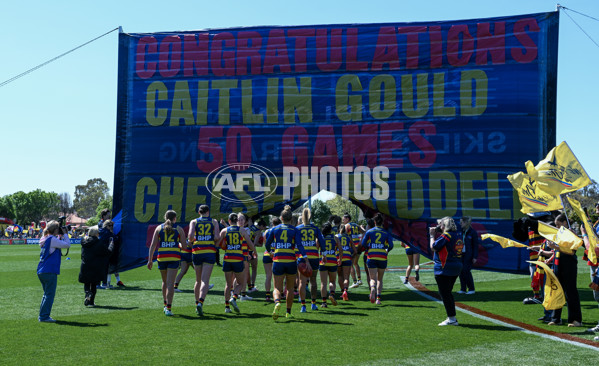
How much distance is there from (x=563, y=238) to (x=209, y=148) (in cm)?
1067

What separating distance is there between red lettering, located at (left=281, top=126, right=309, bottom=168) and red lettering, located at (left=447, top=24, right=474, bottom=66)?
4678 millimetres

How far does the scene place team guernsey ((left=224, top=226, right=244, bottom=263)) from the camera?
10797 millimetres

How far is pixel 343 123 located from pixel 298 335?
8911 millimetres

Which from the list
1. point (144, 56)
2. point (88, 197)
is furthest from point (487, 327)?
point (88, 197)

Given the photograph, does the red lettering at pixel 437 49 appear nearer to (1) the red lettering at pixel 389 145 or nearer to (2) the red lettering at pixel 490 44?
(2) the red lettering at pixel 490 44

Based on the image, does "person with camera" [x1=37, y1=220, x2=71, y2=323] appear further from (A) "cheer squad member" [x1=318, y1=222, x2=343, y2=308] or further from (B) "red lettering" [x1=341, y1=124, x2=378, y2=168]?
(B) "red lettering" [x1=341, y1=124, x2=378, y2=168]

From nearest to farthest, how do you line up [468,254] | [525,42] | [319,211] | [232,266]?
[232,266] < [468,254] < [525,42] < [319,211]

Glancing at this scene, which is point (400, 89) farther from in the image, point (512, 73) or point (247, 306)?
point (247, 306)

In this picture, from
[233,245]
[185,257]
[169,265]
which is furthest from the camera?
[185,257]

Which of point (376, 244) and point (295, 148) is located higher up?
point (295, 148)

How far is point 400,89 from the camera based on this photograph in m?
16.1

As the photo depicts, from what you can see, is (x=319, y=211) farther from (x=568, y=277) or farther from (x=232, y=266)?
(x=568, y=277)

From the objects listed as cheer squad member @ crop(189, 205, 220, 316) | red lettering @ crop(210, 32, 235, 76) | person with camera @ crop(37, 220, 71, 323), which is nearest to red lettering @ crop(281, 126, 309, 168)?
red lettering @ crop(210, 32, 235, 76)
